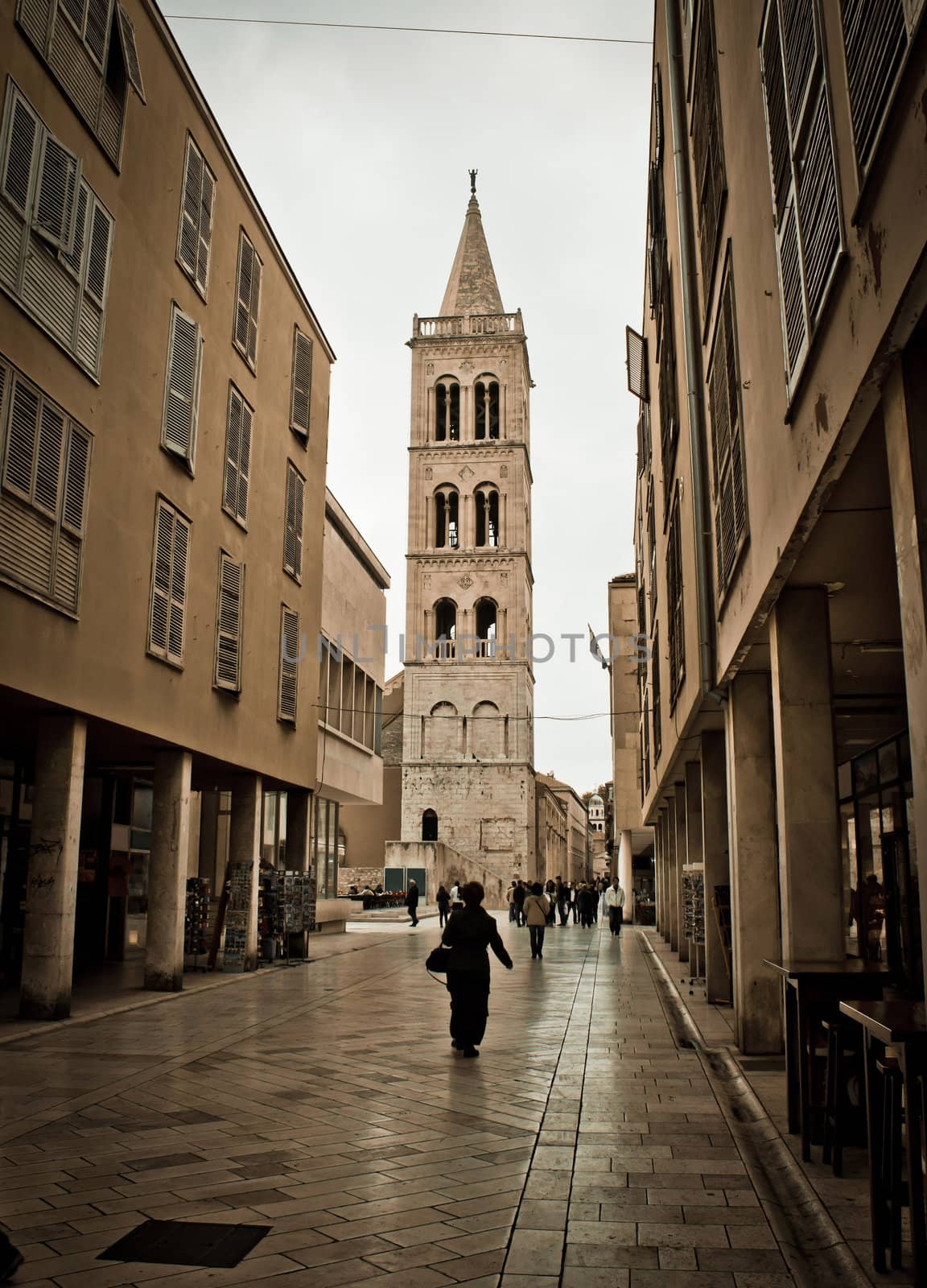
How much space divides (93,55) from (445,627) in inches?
2328

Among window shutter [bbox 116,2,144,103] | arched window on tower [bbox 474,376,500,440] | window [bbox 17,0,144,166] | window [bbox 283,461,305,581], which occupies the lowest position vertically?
window [bbox 283,461,305,581]

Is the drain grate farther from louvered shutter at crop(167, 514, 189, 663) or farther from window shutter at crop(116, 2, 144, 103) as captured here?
window shutter at crop(116, 2, 144, 103)

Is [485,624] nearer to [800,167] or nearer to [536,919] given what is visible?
[536,919]

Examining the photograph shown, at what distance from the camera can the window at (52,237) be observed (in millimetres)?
11367

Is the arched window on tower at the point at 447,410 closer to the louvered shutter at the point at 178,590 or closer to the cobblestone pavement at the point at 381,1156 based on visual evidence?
the louvered shutter at the point at 178,590

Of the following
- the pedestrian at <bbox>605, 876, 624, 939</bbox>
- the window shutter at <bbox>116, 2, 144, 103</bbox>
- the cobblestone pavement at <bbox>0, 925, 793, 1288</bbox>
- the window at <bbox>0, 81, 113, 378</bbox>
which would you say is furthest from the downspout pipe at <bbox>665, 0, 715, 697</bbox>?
the pedestrian at <bbox>605, 876, 624, 939</bbox>

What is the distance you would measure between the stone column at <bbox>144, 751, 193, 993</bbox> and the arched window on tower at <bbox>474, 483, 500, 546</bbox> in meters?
55.9

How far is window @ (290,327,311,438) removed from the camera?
22.1 m

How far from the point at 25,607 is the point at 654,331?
41.7 feet

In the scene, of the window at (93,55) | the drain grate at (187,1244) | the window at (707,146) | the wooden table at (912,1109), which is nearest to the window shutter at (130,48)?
the window at (93,55)

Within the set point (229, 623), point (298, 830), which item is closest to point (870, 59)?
point (229, 623)

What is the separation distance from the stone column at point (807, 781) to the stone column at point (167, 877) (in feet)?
32.4

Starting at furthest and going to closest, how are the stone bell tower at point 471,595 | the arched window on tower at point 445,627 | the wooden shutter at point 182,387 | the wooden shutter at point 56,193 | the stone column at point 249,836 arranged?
1. the arched window on tower at point 445,627
2. the stone bell tower at point 471,595
3. the stone column at point 249,836
4. the wooden shutter at point 182,387
5. the wooden shutter at point 56,193

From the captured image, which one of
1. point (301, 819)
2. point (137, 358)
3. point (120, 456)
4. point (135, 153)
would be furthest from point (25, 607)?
point (301, 819)
